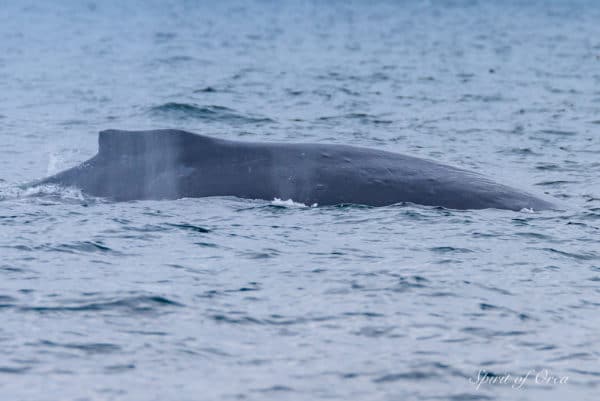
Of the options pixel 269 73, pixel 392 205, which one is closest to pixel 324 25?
pixel 269 73

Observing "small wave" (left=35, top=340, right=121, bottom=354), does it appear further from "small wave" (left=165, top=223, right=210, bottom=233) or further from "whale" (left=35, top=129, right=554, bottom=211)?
"whale" (left=35, top=129, right=554, bottom=211)

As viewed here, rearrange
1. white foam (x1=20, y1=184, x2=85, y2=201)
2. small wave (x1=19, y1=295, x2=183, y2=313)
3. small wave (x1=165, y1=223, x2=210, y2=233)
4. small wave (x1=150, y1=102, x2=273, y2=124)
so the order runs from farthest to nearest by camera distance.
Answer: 1. small wave (x1=150, y1=102, x2=273, y2=124)
2. white foam (x1=20, y1=184, x2=85, y2=201)
3. small wave (x1=165, y1=223, x2=210, y2=233)
4. small wave (x1=19, y1=295, x2=183, y2=313)

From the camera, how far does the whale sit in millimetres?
13867

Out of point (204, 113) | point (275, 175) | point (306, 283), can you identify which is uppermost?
point (275, 175)

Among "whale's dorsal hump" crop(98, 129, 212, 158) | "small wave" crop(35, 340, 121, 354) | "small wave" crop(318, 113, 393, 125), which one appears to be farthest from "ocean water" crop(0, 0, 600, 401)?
"whale's dorsal hump" crop(98, 129, 212, 158)

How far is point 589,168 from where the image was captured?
18.4 metres

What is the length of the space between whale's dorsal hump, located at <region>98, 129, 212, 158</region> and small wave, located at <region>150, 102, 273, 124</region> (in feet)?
34.1

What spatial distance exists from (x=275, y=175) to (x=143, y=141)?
1.68 m

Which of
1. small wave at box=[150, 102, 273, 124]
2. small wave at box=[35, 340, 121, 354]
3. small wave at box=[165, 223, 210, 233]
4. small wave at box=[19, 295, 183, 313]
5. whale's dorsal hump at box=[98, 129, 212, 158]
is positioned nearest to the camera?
small wave at box=[35, 340, 121, 354]

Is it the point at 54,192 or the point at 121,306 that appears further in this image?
the point at 54,192

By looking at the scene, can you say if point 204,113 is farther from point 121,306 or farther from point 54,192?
point 121,306

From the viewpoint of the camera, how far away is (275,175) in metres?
14.1

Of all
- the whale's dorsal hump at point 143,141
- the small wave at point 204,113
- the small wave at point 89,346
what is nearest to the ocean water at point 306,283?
the small wave at point 89,346

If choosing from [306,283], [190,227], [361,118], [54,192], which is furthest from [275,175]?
[361,118]
